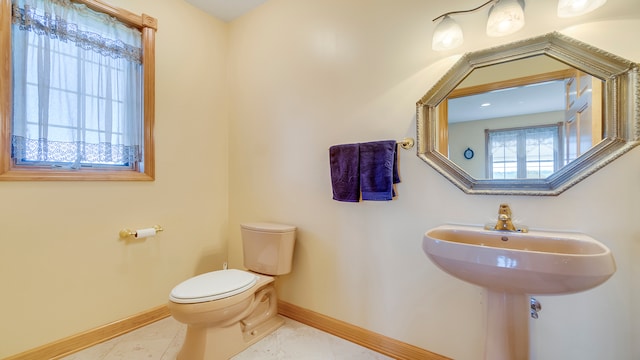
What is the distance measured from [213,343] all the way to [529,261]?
151cm

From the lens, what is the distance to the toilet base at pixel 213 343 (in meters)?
1.43

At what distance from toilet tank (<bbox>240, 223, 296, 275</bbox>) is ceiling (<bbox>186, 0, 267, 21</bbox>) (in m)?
1.77

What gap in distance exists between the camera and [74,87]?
63.7 inches

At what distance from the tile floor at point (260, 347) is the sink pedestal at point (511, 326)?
2.28 feet

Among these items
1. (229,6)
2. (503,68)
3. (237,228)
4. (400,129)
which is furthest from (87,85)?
(503,68)

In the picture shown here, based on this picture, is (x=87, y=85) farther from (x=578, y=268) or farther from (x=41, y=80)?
(x=578, y=268)

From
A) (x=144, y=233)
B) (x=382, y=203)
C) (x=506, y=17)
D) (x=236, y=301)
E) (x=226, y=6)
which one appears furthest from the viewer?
(x=226, y=6)

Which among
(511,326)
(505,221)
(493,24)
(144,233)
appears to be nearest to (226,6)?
(144,233)

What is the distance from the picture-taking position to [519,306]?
3.44ft

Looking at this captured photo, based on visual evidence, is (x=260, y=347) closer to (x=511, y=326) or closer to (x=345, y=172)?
(x=345, y=172)

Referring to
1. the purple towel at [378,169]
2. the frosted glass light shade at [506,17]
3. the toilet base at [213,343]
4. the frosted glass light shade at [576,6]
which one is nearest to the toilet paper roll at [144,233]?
the toilet base at [213,343]

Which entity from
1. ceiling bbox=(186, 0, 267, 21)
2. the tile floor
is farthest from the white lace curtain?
the tile floor

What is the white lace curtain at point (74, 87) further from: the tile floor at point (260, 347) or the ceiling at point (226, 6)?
the tile floor at point (260, 347)

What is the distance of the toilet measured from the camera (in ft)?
4.46
